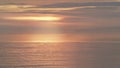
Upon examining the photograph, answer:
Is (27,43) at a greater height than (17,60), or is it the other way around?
(27,43)

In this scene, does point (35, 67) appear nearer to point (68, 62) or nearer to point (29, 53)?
point (68, 62)

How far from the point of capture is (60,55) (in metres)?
9.07

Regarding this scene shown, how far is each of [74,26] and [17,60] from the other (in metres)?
7.15

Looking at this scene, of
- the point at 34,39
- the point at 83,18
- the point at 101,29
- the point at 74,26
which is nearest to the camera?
the point at 34,39

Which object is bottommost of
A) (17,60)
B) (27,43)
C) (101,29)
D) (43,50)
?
(17,60)

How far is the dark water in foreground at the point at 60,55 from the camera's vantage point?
25.9 ft

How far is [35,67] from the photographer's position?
299 inches

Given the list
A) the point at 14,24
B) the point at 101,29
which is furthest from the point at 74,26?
the point at 14,24

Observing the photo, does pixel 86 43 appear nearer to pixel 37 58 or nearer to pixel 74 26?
pixel 37 58

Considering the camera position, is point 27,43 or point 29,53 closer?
point 29,53

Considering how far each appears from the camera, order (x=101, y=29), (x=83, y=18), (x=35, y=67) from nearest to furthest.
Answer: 1. (x=35, y=67)
2. (x=101, y=29)
3. (x=83, y=18)

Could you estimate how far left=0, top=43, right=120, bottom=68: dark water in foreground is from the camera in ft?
25.9

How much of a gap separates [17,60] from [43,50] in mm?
1539

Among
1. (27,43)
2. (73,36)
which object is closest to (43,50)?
(27,43)
